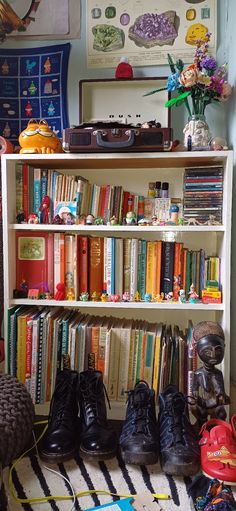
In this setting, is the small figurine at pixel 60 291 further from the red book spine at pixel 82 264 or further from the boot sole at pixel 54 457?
the boot sole at pixel 54 457

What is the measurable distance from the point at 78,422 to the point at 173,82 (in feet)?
3.69

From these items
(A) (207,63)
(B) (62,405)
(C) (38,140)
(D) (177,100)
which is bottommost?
(B) (62,405)

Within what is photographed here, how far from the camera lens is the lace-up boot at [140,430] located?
3.36ft

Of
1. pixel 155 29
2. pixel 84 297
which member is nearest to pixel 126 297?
pixel 84 297

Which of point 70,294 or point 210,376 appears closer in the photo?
point 210,376

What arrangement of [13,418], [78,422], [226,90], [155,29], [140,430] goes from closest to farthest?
[13,418] → [140,430] → [78,422] → [226,90] → [155,29]

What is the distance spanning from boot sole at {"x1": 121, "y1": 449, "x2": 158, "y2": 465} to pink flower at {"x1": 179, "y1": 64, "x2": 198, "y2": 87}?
1107 mm

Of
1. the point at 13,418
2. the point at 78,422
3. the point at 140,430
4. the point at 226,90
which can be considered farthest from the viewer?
the point at 226,90

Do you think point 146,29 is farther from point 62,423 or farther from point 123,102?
point 62,423

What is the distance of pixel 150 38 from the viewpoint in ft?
4.83

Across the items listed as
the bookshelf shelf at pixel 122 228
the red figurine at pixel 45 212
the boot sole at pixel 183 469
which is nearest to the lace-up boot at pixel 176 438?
the boot sole at pixel 183 469

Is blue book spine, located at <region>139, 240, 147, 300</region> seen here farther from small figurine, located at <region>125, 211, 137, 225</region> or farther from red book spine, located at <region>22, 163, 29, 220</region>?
red book spine, located at <region>22, 163, 29, 220</region>

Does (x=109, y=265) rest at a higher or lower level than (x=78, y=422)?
higher

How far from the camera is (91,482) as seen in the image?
992mm
